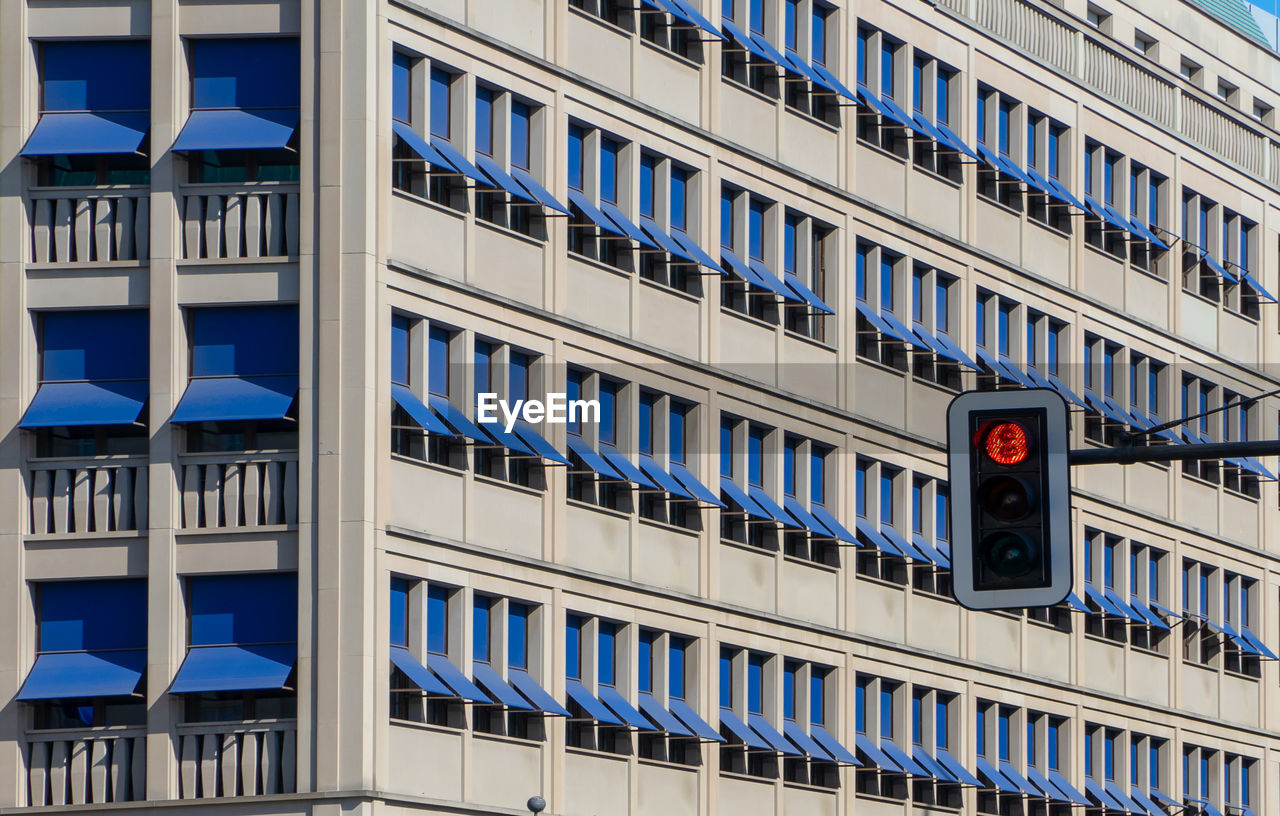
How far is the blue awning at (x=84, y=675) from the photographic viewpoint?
42.2m

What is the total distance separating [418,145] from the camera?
44.3 metres

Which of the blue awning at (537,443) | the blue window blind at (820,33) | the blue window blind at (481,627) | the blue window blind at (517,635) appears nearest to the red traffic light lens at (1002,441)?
the blue window blind at (481,627)

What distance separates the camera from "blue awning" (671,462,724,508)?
164ft

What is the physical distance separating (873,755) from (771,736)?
3622mm

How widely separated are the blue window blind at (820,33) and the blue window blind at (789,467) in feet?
23.0

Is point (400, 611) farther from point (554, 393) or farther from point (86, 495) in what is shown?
point (554, 393)

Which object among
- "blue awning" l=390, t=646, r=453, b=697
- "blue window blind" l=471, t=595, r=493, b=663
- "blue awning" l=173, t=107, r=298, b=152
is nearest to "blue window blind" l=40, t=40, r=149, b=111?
"blue awning" l=173, t=107, r=298, b=152

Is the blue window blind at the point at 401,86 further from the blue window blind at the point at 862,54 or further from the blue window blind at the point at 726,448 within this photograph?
the blue window blind at the point at 862,54

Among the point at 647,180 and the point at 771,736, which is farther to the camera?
the point at 771,736

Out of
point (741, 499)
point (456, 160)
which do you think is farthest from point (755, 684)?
point (456, 160)

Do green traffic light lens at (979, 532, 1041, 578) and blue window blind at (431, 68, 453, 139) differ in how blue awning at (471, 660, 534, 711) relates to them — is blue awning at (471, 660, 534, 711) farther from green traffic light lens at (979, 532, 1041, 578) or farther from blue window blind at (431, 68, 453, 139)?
green traffic light lens at (979, 532, 1041, 578)

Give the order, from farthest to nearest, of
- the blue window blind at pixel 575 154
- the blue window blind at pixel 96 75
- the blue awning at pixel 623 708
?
the blue window blind at pixel 575 154
the blue awning at pixel 623 708
the blue window blind at pixel 96 75

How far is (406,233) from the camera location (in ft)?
146

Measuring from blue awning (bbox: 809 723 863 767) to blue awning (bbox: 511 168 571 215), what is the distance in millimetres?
11137
